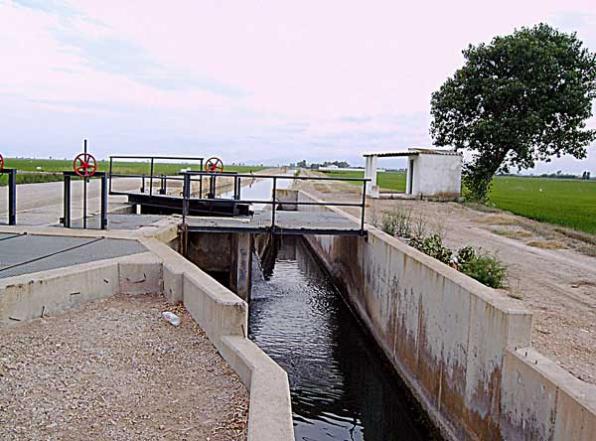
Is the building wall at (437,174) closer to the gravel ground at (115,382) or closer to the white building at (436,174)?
the white building at (436,174)

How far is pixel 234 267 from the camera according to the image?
15203 mm

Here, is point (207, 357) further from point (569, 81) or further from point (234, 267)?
point (569, 81)

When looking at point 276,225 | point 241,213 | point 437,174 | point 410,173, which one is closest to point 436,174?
point 437,174

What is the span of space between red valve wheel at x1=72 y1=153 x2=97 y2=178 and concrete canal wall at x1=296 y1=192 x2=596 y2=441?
5.54 m

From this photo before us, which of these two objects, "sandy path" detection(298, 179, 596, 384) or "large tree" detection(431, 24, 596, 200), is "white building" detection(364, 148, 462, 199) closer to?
"large tree" detection(431, 24, 596, 200)

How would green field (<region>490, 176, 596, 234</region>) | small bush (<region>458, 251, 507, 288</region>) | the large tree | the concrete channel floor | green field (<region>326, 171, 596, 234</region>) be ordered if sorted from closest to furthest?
the concrete channel floor, small bush (<region>458, 251, 507, 288</region>), green field (<region>490, 176, 596, 234</region>), green field (<region>326, 171, 596, 234</region>), the large tree

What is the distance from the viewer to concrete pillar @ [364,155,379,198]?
30.8 m

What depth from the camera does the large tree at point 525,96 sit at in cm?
2789

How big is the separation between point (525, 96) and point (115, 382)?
26034 millimetres

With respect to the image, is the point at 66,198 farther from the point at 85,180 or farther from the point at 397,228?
the point at 397,228

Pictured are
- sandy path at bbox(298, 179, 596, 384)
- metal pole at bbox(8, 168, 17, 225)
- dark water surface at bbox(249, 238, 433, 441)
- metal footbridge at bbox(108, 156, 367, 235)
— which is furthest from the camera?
metal footbridge at bbox(108, 156, 367, 235)

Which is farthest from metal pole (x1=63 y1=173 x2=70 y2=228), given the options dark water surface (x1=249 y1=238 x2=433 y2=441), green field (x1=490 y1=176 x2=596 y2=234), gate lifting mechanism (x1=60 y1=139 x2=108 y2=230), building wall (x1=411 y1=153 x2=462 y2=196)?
building wall (x1=411 y1=153 x2=462 y2=196)

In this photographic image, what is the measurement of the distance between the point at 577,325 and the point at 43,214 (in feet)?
38.2

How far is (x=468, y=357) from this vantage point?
7.72 meters
